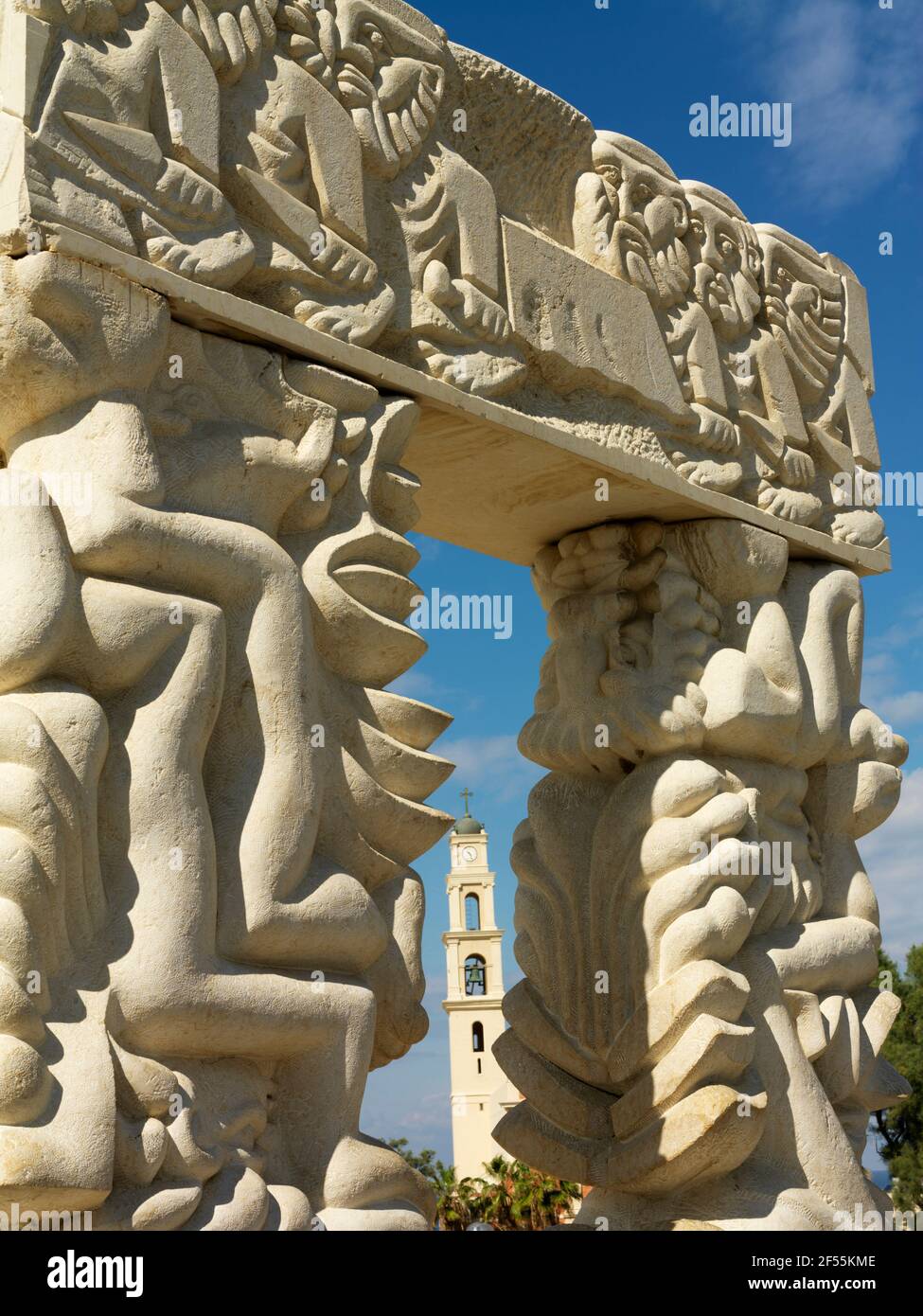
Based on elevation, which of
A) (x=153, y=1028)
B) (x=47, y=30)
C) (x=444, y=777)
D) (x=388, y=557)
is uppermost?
(x=47, y=30)

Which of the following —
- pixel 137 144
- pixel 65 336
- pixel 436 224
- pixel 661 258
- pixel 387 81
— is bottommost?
pixel 65 336

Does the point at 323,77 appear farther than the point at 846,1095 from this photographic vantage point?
No

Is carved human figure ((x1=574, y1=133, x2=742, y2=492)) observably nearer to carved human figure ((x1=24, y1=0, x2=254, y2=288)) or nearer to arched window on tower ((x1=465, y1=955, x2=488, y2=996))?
carved human figure ((x1=24, y1=0, x2=254, y2=288))

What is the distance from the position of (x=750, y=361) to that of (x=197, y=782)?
291cm

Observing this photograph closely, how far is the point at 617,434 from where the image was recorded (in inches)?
189

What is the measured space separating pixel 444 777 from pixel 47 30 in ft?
6.17

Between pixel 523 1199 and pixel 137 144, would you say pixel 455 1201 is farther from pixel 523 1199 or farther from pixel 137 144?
pixel 137 144

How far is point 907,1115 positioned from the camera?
19156 millimetres

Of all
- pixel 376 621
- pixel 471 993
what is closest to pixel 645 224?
pixel 376 621

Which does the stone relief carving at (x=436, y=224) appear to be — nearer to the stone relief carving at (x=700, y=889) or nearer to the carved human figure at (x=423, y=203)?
the carved human figure at (x=423, y=203)

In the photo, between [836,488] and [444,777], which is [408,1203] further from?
[836,488]

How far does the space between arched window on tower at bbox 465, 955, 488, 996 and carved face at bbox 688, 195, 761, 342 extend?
68.5 feet
